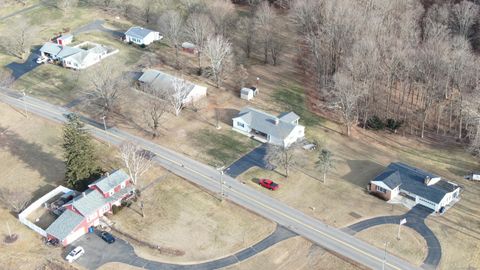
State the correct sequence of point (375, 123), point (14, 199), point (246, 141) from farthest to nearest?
point (375, 123) < point (246, 141) < point (14, 199)

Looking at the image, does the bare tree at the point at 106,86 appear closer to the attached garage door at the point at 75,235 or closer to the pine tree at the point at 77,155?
the pine tree at the point at 77,155

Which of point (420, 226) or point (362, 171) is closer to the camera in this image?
point (420, 226)

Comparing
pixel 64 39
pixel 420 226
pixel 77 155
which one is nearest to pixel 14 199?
pixel 77 155

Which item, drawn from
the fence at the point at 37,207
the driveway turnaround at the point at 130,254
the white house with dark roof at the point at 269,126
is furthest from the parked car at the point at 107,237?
the white house with dark roof at the point at 269,126

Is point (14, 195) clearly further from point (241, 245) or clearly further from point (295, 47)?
point (295, 47)

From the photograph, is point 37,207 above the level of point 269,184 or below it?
below

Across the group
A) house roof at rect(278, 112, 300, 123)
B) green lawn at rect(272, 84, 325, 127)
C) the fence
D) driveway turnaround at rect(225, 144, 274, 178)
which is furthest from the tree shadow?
green lawn at rect(272, 84, 325, 127)

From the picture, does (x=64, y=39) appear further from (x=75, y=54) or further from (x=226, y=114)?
(x=226, y=114)
